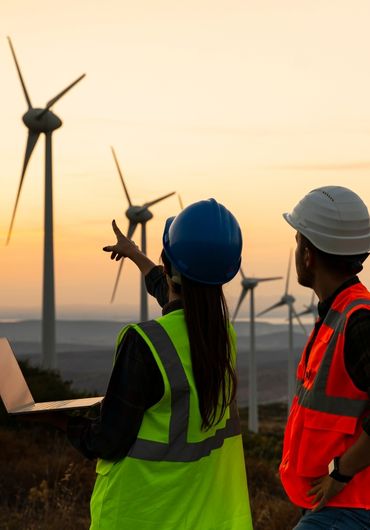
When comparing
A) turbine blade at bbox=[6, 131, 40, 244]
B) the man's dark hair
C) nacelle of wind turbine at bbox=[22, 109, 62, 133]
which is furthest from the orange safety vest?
nacelle of wind turbine at bbox=[22, 109, 62, 133]

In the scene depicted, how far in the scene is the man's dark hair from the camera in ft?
11.8

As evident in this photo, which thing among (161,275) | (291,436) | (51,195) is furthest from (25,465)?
(51,195)

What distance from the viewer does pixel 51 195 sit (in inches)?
1056

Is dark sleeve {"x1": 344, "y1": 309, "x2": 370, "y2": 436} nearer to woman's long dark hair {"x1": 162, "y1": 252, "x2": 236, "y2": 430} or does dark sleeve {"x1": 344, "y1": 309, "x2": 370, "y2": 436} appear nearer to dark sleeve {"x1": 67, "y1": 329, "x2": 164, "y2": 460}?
woman's long dark hair {"x1": 162, "y1": 252, "x2": 236, "y2": 430}

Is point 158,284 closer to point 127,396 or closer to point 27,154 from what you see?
point 127,396

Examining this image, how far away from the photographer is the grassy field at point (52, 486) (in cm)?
860

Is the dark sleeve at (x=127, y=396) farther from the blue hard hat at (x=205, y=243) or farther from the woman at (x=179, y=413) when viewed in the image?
the blue hard hat at (x=205, y=243)

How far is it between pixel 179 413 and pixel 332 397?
2.49 feet

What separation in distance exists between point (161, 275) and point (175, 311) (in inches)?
51.3

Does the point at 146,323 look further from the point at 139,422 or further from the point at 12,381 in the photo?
the point at 12,381

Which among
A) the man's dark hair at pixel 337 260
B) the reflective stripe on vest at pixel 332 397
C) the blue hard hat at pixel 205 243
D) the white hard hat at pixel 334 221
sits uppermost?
the blue hard hat at pixel 205 243

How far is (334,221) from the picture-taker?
362 cm

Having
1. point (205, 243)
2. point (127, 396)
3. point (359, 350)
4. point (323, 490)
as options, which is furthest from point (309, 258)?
point (127, 396)

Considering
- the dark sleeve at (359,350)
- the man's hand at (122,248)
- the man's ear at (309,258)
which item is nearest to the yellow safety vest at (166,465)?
the dark sleeve at (359,350)
